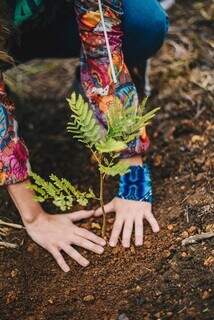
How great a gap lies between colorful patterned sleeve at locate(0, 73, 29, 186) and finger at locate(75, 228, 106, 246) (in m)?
0.29

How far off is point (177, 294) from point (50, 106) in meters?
1.63

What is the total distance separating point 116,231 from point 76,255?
6.8 inches

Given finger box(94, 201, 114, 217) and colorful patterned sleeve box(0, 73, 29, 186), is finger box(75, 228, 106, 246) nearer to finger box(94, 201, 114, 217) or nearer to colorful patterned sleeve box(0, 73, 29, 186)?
finger box(94, 201, 114, 217)

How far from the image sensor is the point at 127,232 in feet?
7.64

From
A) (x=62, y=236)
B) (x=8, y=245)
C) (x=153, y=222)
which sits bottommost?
(x=8, y=245)

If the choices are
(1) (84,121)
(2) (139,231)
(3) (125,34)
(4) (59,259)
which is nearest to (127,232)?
(2) (139,231)

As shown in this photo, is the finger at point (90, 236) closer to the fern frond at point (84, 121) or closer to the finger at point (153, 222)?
the finger at point (153, 222)

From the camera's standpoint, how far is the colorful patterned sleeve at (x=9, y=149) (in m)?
2.26

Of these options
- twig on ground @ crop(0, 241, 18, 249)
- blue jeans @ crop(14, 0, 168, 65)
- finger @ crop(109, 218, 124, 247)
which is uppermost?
blue jeans @ crop(14, 0, 168, 65)

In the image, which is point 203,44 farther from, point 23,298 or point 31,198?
point 23,298

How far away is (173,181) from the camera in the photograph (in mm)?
2645

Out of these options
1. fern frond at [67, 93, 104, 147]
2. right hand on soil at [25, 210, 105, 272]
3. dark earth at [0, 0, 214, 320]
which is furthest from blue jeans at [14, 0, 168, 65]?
right hand on soil at [25, 210, 105, 272]

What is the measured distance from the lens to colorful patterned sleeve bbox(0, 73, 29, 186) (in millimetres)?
2256

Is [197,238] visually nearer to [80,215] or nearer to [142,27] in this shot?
[80,215]
